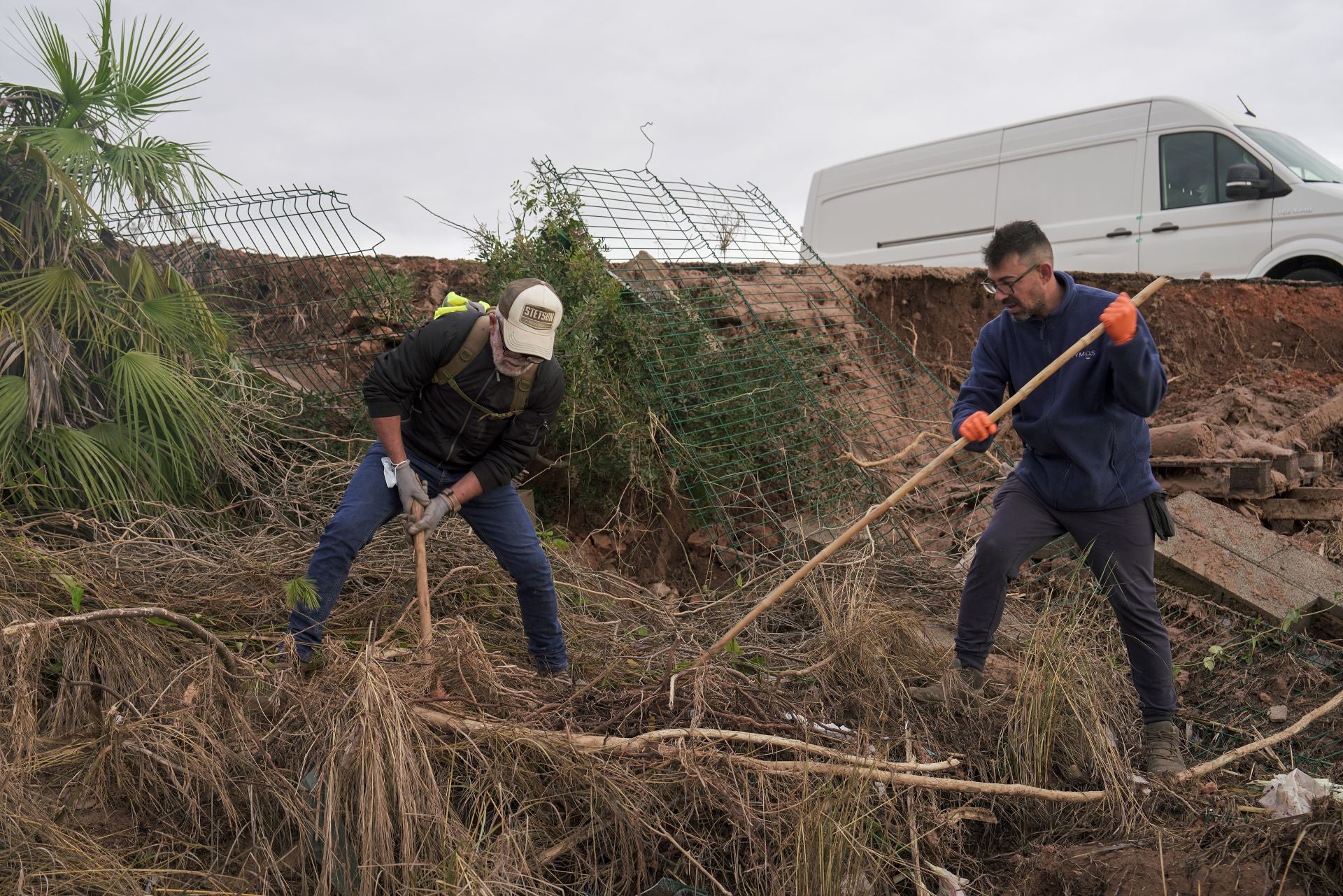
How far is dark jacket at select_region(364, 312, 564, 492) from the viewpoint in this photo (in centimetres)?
353

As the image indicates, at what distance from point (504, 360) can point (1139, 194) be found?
22.4ft

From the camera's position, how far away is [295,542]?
4.60m

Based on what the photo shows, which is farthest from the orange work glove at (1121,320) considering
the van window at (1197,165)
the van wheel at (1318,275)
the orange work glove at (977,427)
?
the van wheel at (1318,275)

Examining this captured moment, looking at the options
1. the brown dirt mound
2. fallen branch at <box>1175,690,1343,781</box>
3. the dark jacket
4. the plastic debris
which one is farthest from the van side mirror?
the dark jacket

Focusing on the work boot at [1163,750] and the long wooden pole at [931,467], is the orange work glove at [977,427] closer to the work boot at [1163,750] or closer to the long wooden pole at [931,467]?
the long wooden pole at [931,467]

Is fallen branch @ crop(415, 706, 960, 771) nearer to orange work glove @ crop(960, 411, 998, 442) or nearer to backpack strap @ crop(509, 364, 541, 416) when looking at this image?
orange work glove @ crop(960, 411, 998, 442)

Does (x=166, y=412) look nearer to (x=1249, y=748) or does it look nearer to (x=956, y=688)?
(x=956, y=688)

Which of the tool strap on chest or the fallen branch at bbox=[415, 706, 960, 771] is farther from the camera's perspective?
the tool strap on chest

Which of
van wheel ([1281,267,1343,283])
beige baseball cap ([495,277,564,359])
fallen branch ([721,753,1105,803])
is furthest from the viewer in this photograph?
van wheel ([1281,267,1343,283])

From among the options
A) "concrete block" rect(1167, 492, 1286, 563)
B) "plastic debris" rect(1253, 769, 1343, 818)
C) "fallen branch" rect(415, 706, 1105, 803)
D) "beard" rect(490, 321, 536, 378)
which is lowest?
"plastic debris" rect(1253, 769, 1343, 818)

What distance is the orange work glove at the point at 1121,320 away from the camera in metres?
3.02

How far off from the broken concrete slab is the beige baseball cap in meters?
3.13

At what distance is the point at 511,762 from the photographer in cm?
285

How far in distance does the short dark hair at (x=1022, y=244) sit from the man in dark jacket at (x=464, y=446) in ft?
4.85
